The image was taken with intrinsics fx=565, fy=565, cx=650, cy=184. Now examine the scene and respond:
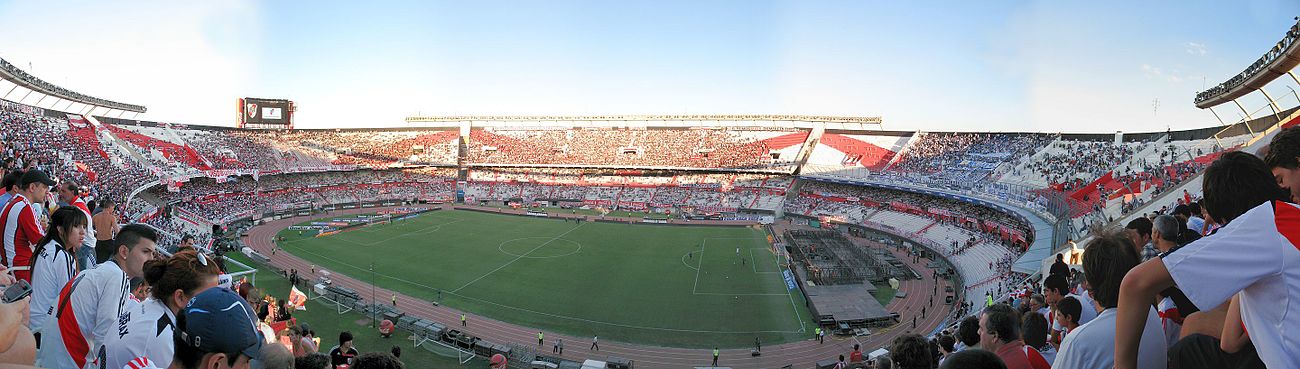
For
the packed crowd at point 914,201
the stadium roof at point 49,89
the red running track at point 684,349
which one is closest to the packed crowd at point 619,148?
the packed crowd at point 914,201

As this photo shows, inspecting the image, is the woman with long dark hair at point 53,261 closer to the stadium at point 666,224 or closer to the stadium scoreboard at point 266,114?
the stadium at point 666,224

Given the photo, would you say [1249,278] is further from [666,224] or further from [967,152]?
[967,152]

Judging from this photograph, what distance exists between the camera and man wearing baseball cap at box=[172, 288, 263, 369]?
3.09m

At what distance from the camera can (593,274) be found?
33438mm

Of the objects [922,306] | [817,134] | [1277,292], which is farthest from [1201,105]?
[1277,292]

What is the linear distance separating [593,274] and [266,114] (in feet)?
210

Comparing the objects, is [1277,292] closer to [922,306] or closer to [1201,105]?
[922,306]

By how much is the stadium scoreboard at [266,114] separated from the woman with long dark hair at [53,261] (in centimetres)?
8245

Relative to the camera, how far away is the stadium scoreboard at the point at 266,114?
72812 mm

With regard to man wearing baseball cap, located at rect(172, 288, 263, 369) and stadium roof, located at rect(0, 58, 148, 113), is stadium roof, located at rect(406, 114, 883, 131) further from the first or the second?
man wearing baseball cap, located at rect(172, 288, 263, 369)

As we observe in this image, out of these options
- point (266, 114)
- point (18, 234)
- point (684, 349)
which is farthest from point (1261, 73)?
point (266, 114)

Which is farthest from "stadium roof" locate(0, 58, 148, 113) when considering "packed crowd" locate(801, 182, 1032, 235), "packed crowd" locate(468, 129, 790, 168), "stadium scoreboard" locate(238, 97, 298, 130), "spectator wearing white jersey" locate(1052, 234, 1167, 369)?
"packed crowd" locate(801, 182, 1032, 235)

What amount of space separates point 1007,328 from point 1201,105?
4289 cm

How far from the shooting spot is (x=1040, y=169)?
4500cm
